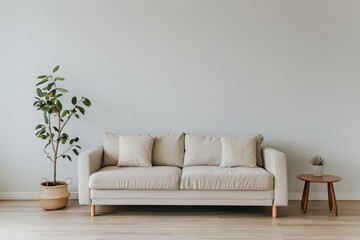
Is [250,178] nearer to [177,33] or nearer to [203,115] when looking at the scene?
[203,115]

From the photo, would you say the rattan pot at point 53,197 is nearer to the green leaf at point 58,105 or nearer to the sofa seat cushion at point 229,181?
the green leaf at point 58,105

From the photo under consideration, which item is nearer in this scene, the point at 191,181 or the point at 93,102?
the point at 191,181

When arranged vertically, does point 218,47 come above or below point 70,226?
above

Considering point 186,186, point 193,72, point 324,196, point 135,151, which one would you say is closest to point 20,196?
point 135,151

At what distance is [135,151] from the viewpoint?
4.11 meters

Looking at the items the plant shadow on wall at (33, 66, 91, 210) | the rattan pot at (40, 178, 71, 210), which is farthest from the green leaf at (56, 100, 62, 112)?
the rattan pot at (40, 178, 71, 210)

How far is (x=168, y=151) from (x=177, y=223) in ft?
3.00

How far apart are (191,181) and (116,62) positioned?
1.79 meters

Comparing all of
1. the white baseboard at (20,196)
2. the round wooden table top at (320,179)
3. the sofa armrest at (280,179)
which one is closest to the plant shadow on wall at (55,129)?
the white baseboard at (20,196)

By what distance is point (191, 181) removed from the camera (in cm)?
372

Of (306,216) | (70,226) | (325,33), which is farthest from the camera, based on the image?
(325,33)

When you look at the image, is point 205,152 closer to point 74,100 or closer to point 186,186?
point 186,186

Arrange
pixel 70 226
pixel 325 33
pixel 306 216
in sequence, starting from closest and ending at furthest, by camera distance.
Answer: pixel 70 226 → pixel 306 216 → pixel 325 33

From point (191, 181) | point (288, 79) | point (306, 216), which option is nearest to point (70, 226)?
point (191, 181)
